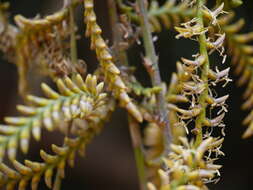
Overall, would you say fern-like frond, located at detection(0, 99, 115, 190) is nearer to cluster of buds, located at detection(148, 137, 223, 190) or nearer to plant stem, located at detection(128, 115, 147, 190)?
plant stem, located at detection(128, 115, 147, 190)

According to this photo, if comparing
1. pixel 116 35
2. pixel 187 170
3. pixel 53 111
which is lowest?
pixel 187 170

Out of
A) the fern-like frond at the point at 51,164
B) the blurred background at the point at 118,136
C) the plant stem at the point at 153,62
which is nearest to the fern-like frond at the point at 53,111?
the fern-like frond at the point at 51,164

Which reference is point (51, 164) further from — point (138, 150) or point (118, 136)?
point (118, 136)

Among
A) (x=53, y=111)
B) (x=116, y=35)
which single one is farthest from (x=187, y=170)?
(x=116, y=35)

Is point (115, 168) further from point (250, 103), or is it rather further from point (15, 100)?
point (250, 103)

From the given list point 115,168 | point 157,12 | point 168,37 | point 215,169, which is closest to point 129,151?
point 115,168

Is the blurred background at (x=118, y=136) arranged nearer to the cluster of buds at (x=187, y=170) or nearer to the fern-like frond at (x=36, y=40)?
the fern-like frond at (x=36, y=40)
